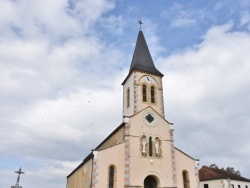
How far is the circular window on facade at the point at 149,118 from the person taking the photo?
26652mm

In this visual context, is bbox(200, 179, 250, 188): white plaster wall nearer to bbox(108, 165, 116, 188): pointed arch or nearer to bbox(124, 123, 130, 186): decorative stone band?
bbox(124, 123, 130, 186): decorative stone band

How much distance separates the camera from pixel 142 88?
28969 millimetres

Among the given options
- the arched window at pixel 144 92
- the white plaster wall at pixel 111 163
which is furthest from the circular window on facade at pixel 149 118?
the white plaster wall at pixel 111 163

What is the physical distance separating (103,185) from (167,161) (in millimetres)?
6817

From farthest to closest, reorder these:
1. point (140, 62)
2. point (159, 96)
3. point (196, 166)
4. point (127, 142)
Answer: point (140, 62) < point (159, 96) < point (196, 166) < point (127, 142)

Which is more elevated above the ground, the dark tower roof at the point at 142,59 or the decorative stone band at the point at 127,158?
the dark tower roof at the point at 142,59

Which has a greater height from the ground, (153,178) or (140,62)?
(140,62)

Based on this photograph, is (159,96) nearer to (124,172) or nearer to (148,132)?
→ (148,132)

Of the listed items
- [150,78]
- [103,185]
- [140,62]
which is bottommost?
[103,185]

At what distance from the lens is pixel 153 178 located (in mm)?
25547

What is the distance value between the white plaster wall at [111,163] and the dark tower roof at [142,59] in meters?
9.55

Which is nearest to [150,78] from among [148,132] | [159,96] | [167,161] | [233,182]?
[159,96]

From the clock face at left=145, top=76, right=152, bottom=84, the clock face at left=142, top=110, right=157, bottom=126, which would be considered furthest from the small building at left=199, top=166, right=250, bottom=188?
the clock face at left=145, top=76, right=152, bottom=84

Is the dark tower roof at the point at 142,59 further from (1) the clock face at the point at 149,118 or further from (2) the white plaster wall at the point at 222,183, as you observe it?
(2) the white plaster wall at the point at 222,183
